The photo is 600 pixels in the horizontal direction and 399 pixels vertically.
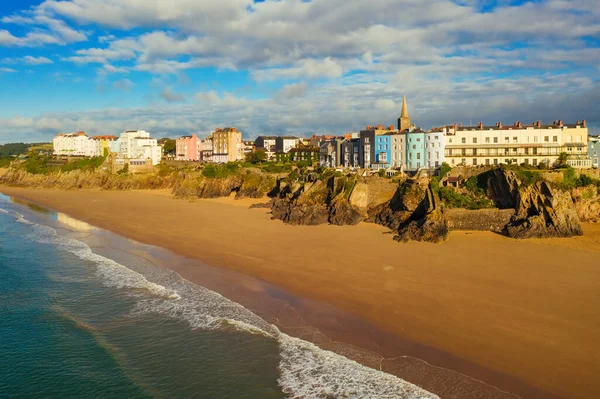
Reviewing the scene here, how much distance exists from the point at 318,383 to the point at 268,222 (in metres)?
18.0

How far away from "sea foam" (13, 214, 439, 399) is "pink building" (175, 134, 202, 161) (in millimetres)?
50298

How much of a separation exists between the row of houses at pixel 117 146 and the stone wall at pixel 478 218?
46.4 metres

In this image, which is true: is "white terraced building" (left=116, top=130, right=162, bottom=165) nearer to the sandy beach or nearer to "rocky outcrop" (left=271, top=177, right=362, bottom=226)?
the sandy beach

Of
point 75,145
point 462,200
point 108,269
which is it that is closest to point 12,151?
point 75,145

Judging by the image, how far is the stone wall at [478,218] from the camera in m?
23.4

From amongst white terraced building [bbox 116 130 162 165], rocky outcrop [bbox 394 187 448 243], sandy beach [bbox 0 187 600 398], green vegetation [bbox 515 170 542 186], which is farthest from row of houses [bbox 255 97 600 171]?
white terraced building [bbox 116 130 162 165]

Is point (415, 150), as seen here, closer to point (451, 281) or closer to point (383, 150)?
point (383, 150)

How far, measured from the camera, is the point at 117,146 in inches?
2889

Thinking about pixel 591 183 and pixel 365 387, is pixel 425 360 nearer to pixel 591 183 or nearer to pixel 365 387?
pixel 365 387

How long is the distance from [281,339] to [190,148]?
61924 millimetres

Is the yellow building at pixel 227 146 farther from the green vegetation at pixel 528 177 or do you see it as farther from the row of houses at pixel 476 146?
the green vegetation at pixel 528 177

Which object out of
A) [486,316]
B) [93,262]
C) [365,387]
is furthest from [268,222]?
[365,387]

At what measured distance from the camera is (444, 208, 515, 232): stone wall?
76.7ft

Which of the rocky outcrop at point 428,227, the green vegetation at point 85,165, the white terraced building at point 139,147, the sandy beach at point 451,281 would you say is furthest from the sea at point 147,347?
the green vegetation at point 85,165
